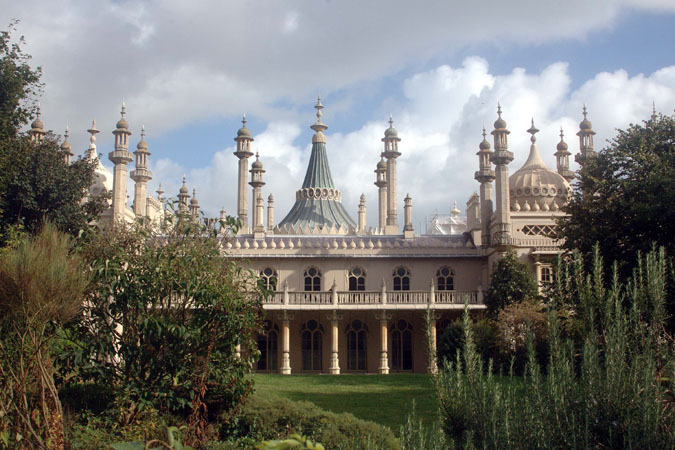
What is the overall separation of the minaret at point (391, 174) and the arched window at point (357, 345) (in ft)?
24.0

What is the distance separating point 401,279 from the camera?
3759 cm

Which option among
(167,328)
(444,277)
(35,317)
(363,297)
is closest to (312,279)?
(363,297)

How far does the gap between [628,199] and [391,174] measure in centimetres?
2049

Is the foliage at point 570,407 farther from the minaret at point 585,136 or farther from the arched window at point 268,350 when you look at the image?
the minaret at point 585,136

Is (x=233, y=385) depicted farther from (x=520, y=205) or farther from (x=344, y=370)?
(x=520, y=205)

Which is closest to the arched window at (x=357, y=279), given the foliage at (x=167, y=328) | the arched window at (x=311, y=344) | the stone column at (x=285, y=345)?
the arched window at (x=311, y=344)

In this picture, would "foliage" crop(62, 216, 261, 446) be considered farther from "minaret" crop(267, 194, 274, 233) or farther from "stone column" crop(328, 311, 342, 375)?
"minaret" crop(267, 194, 274, 233)

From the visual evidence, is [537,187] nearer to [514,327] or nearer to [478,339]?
[514,327]

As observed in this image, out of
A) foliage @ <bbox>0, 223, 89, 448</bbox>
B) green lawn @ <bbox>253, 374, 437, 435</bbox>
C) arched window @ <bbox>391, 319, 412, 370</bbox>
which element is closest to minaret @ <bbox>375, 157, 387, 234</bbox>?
arched window @ <bbox>391, 319, 412, 370</bbox>

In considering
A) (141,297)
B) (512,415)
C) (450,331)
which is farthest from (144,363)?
(450,331)

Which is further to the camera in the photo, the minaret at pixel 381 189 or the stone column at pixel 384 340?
the minaret at pixel 381 189

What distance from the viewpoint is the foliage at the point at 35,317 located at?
37.4 feet

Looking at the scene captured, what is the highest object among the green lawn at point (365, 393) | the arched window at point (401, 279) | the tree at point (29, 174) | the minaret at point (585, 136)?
the minaret at point (585, 136)

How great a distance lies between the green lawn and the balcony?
8.05 m
